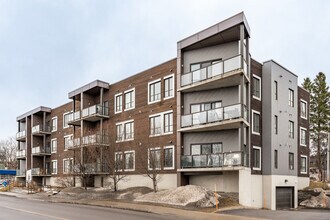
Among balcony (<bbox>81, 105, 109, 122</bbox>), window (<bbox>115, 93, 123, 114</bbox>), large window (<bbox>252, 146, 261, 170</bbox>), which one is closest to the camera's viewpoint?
large window (<bbox>252, 146, 261, 170</bbox>)

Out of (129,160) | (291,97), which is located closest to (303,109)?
(291,97)

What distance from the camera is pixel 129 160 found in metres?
33.9

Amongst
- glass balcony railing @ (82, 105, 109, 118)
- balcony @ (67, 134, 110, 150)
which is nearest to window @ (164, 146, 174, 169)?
balcony @ (67, 134, 110, 150)

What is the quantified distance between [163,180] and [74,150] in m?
13.2

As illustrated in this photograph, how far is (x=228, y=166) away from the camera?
24.6m

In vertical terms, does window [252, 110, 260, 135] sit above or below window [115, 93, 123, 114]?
below

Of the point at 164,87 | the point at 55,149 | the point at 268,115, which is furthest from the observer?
the point at 55,149

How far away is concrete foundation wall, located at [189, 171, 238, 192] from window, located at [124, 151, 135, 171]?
8.10 metres

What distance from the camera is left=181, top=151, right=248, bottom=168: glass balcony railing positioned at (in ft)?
79.9

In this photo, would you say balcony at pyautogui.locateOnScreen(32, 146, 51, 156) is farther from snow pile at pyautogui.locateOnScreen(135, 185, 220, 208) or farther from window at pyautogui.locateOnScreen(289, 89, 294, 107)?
window at pyautogui.locateOnScreen(289, 89, 294, 107)

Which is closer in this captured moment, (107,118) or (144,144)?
(144,144)

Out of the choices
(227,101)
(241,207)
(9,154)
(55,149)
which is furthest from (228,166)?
(9,154)

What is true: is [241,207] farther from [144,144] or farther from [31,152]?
[31,152]

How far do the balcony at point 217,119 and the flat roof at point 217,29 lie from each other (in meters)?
5.72
